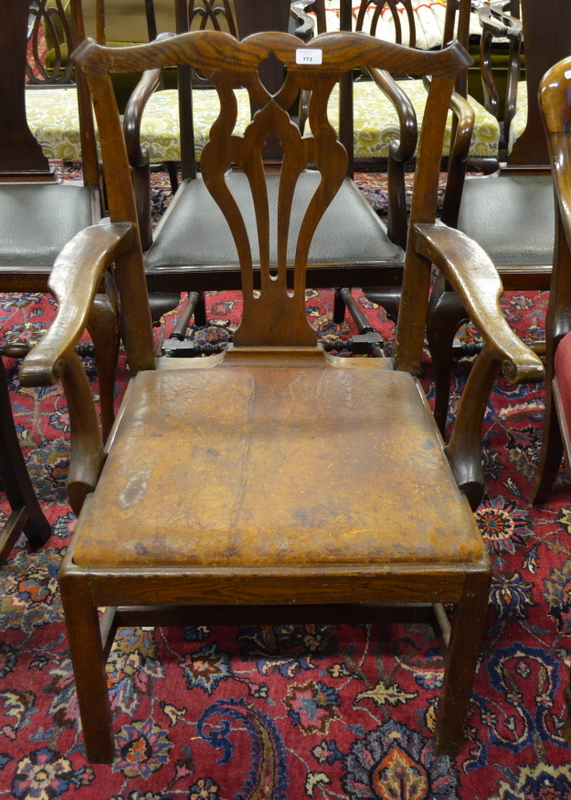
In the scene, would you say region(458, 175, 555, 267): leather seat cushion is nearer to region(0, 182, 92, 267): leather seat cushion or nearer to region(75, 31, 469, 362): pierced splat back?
→ region(75, 31, 469, 362): pierced splat back

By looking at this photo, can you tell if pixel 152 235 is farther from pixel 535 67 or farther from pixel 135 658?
pixel 535 67

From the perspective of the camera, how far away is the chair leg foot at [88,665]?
894mm

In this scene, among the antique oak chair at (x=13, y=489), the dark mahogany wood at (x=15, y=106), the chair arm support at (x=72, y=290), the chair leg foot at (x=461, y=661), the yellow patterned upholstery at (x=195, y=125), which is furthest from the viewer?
the yellow patterned upholstery at (x=195, y=125)

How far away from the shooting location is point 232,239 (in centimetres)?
158

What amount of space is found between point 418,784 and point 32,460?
3.84 feet

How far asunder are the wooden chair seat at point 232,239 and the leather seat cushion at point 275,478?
37cm

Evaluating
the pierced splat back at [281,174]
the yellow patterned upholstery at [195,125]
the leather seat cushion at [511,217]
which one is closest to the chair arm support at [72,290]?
the pierced splat back at [281,174]

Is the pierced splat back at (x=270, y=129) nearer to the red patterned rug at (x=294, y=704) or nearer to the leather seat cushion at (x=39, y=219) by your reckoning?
the red patterned rug at (x=294, y=704)

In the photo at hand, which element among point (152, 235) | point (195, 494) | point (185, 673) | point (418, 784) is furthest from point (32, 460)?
point (418, 784)

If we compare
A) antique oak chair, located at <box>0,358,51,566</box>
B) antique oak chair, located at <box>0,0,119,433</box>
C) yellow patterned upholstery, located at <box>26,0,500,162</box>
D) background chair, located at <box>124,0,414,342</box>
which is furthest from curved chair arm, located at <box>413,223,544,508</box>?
yellow patterned upholstery, located at <box>26,0,500,162</box>

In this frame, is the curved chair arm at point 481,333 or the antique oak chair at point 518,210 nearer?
the curved chair arm at point 481,333

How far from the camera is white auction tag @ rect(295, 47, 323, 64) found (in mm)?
1021

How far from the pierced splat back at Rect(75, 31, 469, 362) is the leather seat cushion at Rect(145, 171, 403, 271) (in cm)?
31

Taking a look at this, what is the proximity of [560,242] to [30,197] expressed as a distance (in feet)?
4.30
